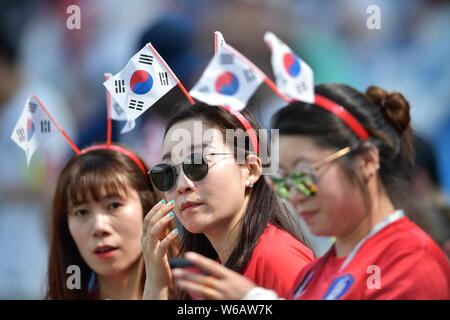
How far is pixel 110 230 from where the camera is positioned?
2.70 m

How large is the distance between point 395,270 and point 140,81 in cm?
105

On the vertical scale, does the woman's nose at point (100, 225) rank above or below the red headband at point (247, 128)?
below

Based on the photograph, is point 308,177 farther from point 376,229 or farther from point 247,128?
point 247,128

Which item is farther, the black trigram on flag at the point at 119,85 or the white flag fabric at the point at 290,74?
the black trigram on flag at the point at 119,85

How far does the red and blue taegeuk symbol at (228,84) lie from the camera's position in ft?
5.99

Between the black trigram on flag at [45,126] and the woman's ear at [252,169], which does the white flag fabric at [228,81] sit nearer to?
the woman's ear at [252,169]

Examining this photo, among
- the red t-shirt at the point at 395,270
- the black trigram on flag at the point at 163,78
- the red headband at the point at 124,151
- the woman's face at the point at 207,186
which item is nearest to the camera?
the red t-shirt at the point at 395,270

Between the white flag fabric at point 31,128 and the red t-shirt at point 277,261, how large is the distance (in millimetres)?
1031

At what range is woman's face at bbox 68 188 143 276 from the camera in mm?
2711

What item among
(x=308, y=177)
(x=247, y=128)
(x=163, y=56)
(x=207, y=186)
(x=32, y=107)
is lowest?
(x=308, y=177)

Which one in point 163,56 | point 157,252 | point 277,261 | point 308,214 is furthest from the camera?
point 163,56

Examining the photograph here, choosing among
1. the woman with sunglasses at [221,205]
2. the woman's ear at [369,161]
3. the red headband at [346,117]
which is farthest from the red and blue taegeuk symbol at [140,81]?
the woman's ear at [369,161]

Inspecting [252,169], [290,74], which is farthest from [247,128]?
[290,74]

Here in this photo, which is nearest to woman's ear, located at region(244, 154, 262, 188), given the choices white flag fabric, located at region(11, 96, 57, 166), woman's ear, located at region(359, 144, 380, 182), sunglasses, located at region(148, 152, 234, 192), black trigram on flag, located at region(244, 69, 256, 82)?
sunglasses, located at region(148, 152, 234, 192)
